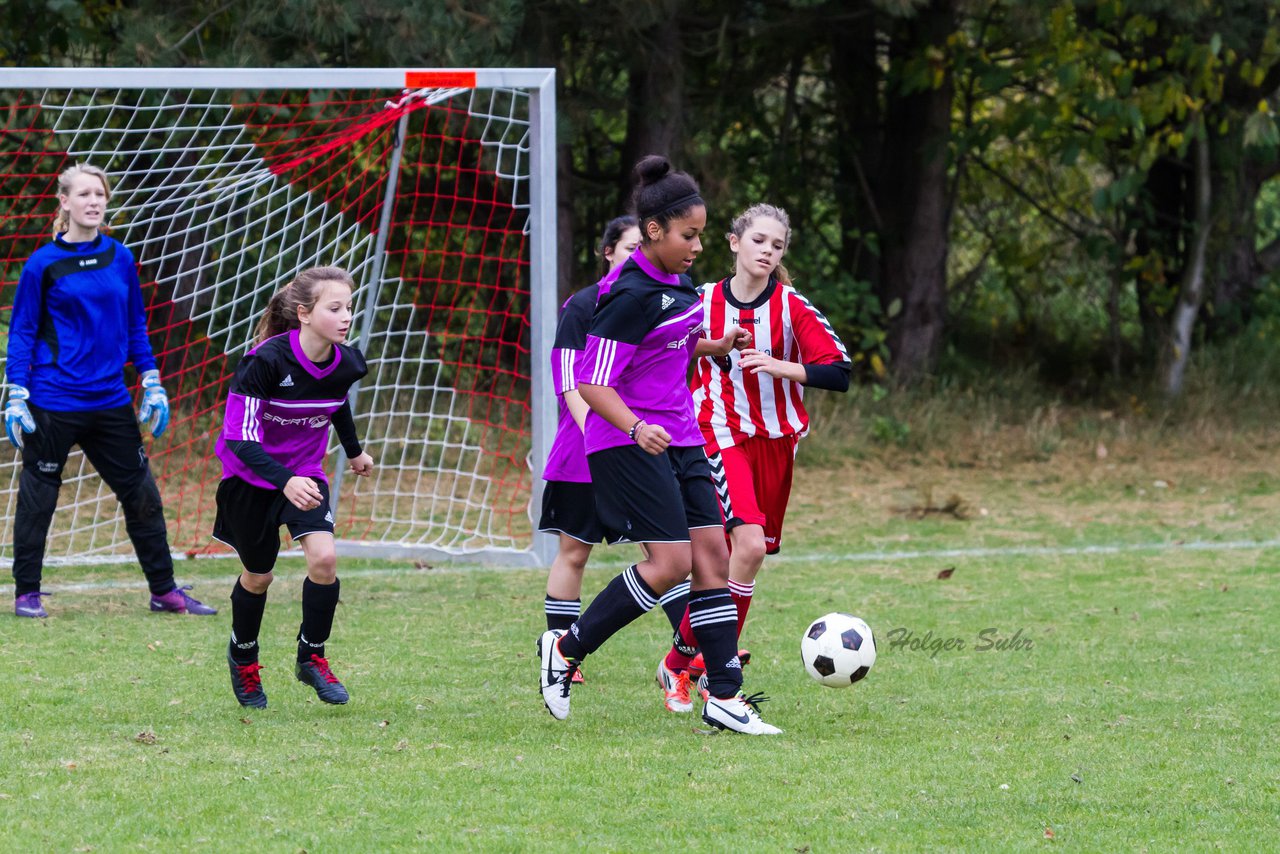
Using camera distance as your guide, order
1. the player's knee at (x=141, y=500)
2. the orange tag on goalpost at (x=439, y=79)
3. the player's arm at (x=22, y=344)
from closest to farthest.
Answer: the player's arm at (x=22, y=344), the player's knee at (x=141, y=500), the orange tag on goalpost at (x=439, y=79)

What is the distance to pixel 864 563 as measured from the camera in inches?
329

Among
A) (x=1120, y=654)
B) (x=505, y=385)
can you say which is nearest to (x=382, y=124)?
(x=505, y=385)

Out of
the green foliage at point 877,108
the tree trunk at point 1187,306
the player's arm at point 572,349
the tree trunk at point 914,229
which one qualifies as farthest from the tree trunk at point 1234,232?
the player's arm at point 572,349

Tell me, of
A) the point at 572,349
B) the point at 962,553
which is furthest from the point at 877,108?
the point at 572,349

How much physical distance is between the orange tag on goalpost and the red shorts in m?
2.79

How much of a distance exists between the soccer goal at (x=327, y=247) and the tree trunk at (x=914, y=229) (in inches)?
148

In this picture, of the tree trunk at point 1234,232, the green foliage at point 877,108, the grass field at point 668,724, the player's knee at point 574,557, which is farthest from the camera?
the tree trunk at point 1234,232

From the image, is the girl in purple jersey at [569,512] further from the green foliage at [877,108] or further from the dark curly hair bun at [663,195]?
the green foliage at [877,108]

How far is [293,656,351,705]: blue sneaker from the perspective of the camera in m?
4.93

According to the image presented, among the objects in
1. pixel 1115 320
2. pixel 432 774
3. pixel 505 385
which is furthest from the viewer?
pixel 1115 320

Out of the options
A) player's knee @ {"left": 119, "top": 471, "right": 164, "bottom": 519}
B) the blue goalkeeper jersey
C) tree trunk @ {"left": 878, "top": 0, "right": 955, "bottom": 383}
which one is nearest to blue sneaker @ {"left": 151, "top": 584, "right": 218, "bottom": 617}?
player's knee @ {"left": 119, "top": 471, "right": 164, "bottom": 519}

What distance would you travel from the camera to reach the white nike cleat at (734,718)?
459cm

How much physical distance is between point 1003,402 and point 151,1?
730cm

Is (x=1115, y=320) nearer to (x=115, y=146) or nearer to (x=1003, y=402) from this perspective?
(x=1003, y=402)
